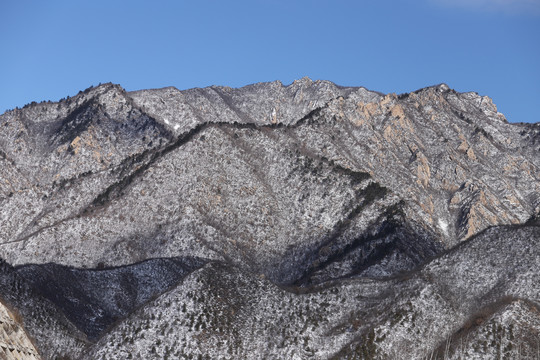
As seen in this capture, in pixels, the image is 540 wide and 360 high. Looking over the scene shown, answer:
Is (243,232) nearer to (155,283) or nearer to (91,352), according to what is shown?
(155,283)

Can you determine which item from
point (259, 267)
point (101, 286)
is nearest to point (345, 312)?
point (101, 286)

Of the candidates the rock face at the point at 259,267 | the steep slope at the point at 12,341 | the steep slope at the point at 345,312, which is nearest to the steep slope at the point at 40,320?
the rock face at the point at 259,267

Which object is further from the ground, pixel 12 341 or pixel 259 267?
pixel 259 267

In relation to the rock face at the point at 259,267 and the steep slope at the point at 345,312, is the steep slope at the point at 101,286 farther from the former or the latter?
the steep slope at the point at 345,312

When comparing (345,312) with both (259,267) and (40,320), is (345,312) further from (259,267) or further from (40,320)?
(259,267)

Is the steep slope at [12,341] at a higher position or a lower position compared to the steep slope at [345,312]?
lower

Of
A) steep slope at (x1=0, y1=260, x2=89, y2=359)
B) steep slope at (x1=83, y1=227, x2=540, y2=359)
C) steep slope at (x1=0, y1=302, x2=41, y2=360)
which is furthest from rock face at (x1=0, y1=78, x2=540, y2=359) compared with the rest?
steep slope at (x1=0, y1=302, x2=41, y2=360)

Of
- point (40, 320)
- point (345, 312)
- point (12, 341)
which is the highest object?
point (345, 312)

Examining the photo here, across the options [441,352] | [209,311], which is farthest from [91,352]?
[441,352]

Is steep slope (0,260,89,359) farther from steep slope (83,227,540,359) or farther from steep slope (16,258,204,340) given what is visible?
steep slope (16,258,204,340)

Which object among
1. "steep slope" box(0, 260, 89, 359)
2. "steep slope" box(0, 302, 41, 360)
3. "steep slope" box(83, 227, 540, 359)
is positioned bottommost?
"steep slope" box(0, 302, 41, 360)

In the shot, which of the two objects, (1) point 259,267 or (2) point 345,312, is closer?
(2) point 345,312

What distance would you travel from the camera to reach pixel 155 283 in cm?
14462

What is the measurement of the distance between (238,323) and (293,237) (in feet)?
270
